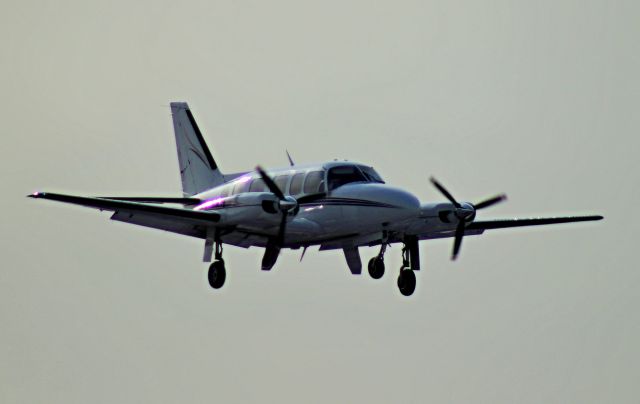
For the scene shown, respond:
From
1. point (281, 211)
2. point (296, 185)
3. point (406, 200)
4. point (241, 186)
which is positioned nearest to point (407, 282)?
point (406, 200)

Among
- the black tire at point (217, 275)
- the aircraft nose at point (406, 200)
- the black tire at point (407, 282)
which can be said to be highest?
the aircraft nose at point (406, 200)

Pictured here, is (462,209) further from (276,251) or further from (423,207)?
Result: (276,251)

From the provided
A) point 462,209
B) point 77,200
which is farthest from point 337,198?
point 77,200

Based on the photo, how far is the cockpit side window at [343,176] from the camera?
4572cm

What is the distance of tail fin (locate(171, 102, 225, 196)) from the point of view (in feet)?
172

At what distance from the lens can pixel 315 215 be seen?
45406 mm

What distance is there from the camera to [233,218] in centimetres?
4569

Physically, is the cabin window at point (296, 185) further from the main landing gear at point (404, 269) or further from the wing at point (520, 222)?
the wing at point (520, 222)

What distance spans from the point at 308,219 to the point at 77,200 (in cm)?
736

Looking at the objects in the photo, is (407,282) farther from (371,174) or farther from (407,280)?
(371,174)

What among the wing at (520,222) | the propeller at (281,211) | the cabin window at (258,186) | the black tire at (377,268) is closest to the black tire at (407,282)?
the black tire at (377,268)

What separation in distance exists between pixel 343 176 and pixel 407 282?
4.07 meters

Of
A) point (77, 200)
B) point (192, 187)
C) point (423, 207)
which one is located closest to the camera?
point (77, 200)

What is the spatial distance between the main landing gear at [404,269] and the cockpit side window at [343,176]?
235cm
